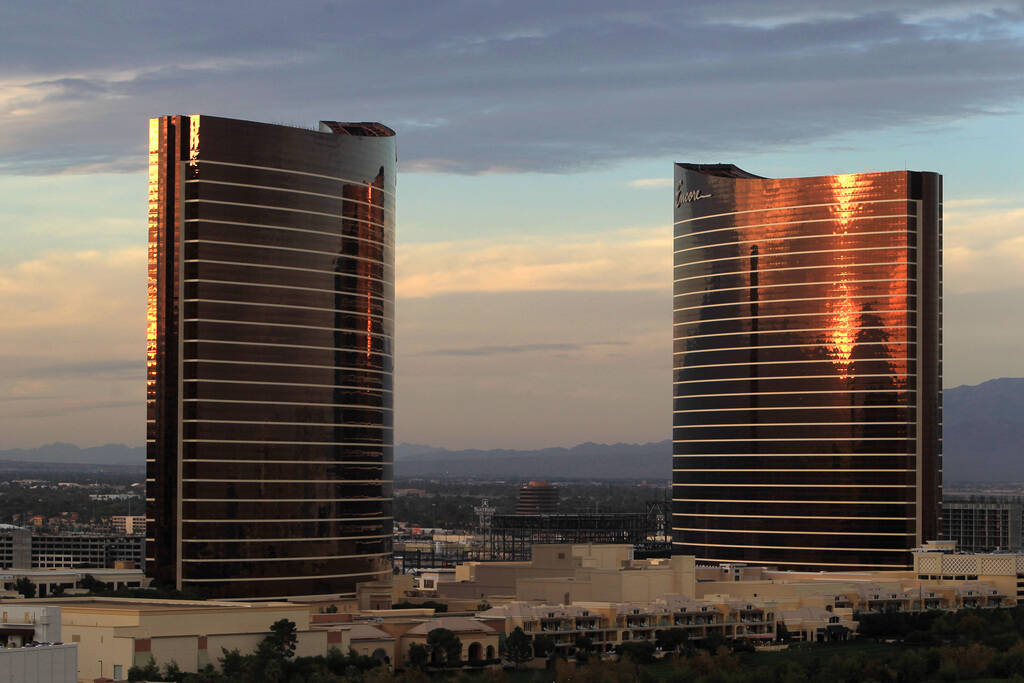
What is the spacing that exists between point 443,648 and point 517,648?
1102 cm

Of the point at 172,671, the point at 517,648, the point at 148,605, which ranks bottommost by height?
the point at 517,648

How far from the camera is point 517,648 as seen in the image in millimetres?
193250

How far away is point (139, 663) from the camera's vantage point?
156625 millimetres

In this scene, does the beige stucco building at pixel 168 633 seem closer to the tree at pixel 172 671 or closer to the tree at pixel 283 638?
the tree at pixel 172 671

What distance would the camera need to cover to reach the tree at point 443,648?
184375 millimetres

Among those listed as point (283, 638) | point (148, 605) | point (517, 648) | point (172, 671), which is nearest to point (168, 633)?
point (172, 671)

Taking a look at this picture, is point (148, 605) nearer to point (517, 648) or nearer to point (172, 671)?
point (172, 671)

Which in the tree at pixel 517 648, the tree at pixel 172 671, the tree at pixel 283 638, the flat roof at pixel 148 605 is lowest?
the tree at pixel 517 648

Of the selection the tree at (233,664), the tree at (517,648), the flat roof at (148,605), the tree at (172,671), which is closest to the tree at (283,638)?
the tree at (233,664)

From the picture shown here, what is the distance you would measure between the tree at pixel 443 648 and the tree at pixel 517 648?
918 cm

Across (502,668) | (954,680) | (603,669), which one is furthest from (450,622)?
(954,680)

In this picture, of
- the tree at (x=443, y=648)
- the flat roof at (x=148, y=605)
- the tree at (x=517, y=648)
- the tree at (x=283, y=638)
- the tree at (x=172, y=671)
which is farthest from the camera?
the tree at (x=517, y=648)

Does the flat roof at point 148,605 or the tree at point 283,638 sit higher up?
the flat roof at point 148,605

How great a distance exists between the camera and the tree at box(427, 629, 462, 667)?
18438 centimetres
